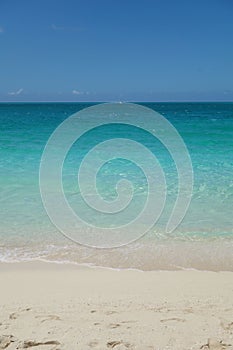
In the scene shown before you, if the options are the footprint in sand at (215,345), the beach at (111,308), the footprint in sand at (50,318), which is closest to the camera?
the footprint in sand at (215,345)

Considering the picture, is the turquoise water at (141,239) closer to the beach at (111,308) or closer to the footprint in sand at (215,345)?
the beach at (111,308)

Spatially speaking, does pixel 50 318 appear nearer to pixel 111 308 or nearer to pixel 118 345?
pixel 111 308

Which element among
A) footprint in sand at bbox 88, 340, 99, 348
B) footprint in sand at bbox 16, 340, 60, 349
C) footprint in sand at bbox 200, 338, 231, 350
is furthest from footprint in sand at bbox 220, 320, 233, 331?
A: footprint in sand at bbox 16, 340, 60, 349

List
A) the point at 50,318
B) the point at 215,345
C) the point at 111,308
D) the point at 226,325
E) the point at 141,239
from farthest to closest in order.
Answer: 1. the point at 141,239
2. the point at 111,308
3. the point at 50,318
4. the point at 226,325
5. the point at 215,345

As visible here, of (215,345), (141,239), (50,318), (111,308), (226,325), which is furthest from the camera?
(141,239)

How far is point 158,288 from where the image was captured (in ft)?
13.3

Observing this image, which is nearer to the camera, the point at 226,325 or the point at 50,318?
the point at 226,325

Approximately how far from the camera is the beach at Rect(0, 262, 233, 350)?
2957mm

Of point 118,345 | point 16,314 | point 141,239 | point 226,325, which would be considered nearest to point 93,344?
point 118,345

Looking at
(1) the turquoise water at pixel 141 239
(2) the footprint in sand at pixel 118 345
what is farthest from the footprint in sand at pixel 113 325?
(1) the turquoise water at pixel 141 239

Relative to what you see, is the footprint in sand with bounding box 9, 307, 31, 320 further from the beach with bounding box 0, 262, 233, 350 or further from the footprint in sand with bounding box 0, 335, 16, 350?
the footprint in sand with bounding box 0, 335, 16, 350

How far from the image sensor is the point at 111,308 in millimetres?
3539

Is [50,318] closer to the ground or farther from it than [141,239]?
closer to the ground

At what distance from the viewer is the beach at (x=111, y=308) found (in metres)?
2.96
